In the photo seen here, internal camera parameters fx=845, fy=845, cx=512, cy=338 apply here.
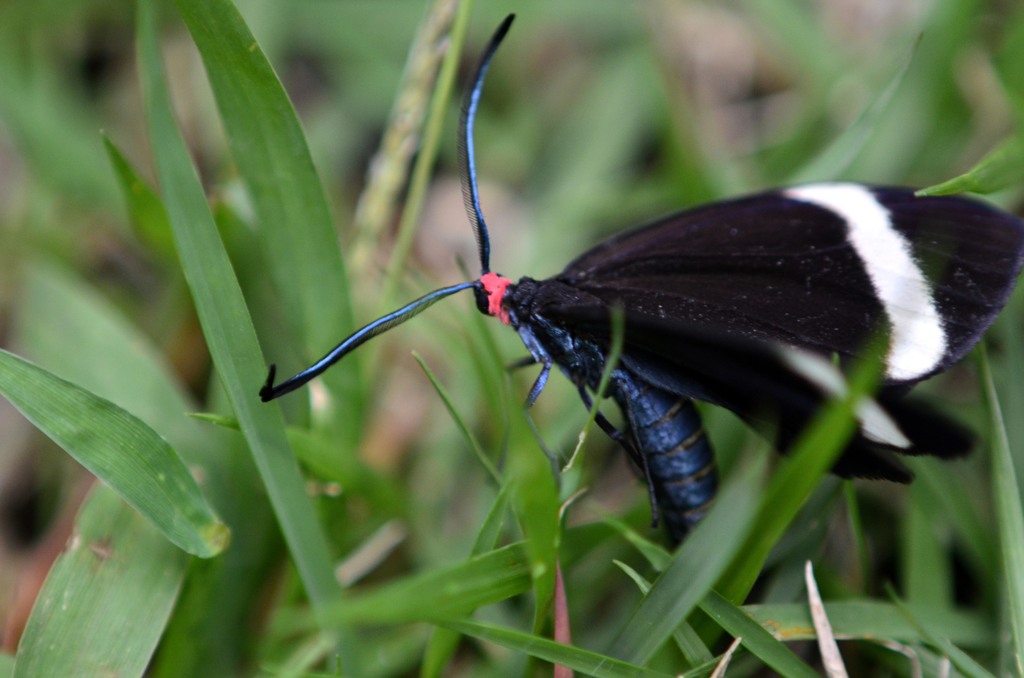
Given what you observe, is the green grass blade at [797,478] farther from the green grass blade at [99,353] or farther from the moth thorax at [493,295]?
the green grass blade at [99,353]

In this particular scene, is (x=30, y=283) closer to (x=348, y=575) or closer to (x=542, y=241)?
(x=348, y=575)

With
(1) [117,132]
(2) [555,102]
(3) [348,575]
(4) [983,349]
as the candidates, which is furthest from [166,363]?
(4) [983,349]

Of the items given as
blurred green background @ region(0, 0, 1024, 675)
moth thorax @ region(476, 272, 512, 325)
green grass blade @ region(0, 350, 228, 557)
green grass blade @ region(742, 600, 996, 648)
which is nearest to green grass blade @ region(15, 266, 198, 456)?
blurred green background @ region(0, 0, 1024, 675)

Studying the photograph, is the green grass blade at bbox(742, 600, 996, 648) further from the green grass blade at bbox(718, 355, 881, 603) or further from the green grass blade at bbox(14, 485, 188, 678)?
the green grass blade at bbox(14, 485, 188, 678)

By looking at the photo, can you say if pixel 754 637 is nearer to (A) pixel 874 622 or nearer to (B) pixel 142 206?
(A) pixel 874 622

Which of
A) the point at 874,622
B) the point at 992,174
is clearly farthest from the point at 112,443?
the point at 992,174

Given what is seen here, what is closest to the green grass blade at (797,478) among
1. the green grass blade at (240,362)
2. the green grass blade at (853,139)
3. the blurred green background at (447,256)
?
the blurred green background at (447,256)

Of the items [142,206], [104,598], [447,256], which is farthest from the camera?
[447,256]
